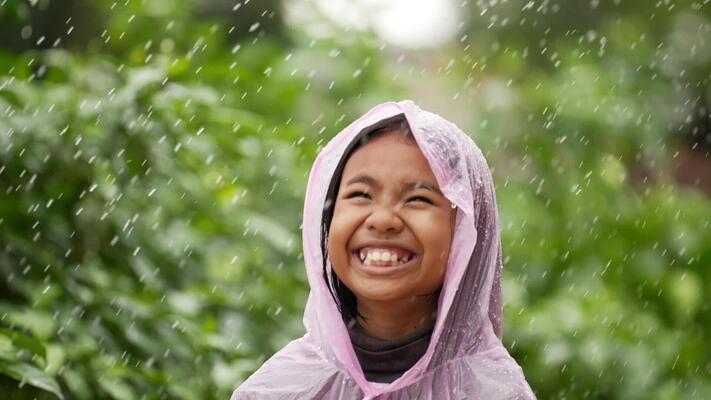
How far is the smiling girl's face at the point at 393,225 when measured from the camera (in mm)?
2520

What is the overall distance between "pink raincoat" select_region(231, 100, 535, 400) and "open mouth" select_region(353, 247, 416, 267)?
9cm

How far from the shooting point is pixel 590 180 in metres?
6.87

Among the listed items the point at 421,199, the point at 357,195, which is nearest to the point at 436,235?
the point at 421,199

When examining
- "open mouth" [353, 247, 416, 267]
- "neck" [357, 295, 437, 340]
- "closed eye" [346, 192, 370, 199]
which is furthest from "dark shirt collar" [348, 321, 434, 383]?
"closed eye" [346, 192, 370, 199]

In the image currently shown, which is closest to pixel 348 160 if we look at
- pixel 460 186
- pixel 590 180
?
pixel 460 186

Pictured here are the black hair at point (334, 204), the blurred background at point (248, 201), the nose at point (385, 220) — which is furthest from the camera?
the blurred background at point (248, 201)

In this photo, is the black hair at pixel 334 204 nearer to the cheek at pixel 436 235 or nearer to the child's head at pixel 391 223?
the child's head at pixel 391 223

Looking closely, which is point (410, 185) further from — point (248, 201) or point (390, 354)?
point (248, 201)

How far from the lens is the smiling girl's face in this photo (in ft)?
8.27

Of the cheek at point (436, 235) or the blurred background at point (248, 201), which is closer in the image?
the cheek at point (436, 235)

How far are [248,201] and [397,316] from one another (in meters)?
2.93

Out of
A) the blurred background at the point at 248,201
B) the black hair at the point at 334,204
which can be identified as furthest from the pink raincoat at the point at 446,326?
the blurred background at the point at 248,201

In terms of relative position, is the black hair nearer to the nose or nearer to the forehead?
the forehead

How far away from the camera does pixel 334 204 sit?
2713 millimetres
